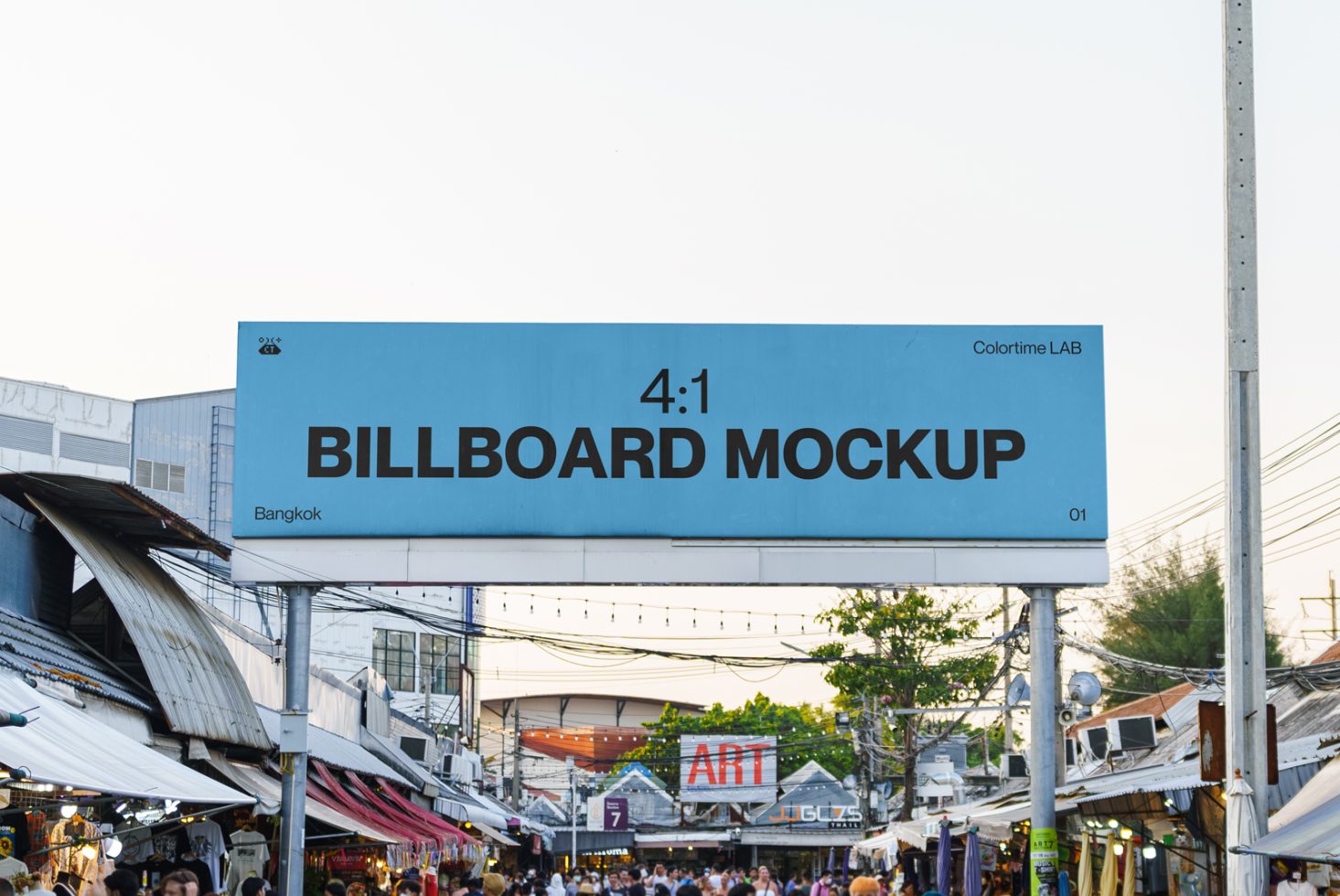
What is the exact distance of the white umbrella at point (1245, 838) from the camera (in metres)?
12.5

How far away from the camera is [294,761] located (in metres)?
18.1

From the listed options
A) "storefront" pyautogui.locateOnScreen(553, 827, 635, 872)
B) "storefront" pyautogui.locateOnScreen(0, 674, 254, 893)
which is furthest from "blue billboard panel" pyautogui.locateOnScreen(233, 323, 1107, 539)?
"storefront" pyautogui.locateOnScreen(553, 827, 635, 872)

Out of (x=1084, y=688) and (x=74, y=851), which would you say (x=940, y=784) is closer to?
(x=1084, y=688)

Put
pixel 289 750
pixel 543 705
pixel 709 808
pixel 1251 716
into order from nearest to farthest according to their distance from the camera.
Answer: pixel 1251 716 < pixel 289 750 < pixel 709 808 < pixel 543 705

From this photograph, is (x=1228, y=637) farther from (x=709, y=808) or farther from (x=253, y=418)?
(x=709, y=808)

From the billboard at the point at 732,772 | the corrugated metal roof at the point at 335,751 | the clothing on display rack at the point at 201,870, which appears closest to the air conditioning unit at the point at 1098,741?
the corrugated metal roof at the point at 335,751

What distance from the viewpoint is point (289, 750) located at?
59.2 feet

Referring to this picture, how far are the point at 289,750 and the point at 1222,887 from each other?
11.1 meters

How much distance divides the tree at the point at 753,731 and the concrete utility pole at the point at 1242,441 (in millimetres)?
85794

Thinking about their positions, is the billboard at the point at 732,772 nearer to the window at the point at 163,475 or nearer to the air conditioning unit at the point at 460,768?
the air conditioning unit at the point at 460,768

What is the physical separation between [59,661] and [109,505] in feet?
7.28

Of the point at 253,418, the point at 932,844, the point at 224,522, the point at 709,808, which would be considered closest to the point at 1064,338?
the point at 253,418

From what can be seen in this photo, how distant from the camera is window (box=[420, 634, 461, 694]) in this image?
7406cm

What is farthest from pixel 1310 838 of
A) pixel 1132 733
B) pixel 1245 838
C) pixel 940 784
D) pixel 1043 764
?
pixel 940 784
